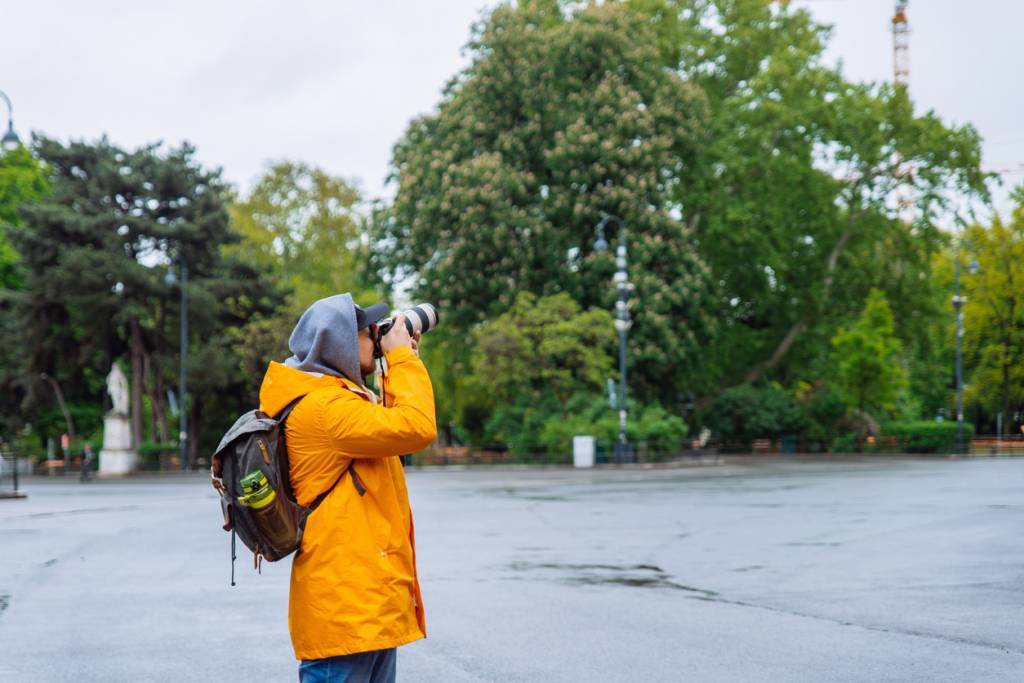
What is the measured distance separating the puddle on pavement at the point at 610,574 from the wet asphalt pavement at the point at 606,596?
0.14 feet

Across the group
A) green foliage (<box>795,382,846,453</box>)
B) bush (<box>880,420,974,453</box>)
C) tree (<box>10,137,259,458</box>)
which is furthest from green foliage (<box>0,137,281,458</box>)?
bush (<box>880,420,974,453</box>)

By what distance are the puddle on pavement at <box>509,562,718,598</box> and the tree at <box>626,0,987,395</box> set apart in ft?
114

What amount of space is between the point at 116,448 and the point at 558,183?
68.5ft

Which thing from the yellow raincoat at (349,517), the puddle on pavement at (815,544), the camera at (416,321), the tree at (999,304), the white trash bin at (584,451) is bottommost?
the puddle on pavement at (815,544)

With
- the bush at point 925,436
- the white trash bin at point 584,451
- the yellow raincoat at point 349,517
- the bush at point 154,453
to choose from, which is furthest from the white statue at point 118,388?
the yellow raincoat at point 349,517

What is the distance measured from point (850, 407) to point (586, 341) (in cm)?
1745

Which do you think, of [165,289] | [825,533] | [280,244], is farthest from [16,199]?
[825,533]

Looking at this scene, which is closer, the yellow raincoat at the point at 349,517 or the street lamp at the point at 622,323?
the yellow raincoat at the point at 349,517

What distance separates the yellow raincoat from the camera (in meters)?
3.62

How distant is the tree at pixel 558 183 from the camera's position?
134ft

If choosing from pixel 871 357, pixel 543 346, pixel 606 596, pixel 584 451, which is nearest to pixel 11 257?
pixel 543 346

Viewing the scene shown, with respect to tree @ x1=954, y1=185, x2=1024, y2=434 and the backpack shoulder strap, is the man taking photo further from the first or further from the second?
tree @ x1=954, y1=185, x2=1024, y2=434

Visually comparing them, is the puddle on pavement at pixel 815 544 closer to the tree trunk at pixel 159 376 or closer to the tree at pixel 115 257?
the tree at pixel 115 257

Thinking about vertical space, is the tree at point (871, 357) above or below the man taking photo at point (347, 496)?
above
